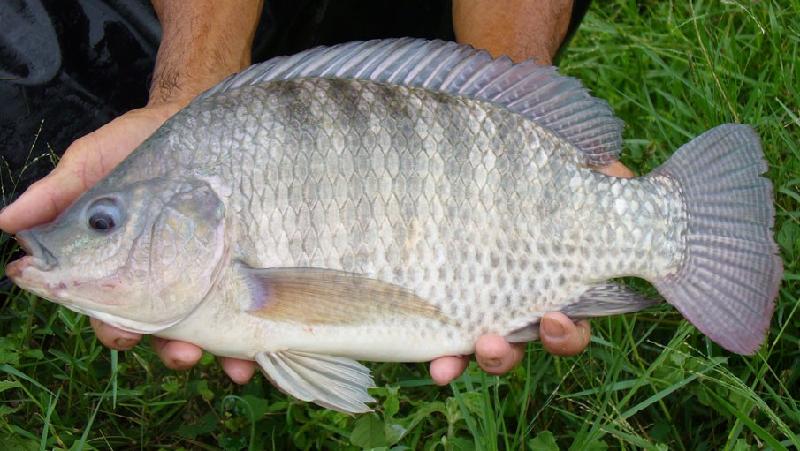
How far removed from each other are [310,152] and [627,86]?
2.05 metres

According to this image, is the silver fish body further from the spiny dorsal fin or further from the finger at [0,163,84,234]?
the finger at [0,163,84,234]

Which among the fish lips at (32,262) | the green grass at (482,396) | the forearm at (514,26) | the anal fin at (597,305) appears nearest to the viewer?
the fish lips at (32,262)

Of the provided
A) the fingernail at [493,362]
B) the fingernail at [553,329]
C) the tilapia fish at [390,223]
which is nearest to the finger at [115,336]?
the tilapia fish at [390,223]

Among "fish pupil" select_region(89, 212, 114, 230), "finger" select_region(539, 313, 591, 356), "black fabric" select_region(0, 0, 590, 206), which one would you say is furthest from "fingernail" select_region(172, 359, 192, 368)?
"black fabric" select_region(0, 0, 590, 206)

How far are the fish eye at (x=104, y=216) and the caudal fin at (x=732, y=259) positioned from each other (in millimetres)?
1224

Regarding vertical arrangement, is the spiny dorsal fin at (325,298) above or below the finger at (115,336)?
above

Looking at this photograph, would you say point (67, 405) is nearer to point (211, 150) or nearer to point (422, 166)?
point (211, 150)

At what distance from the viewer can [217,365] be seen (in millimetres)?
2994

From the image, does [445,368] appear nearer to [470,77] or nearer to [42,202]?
[470,77]

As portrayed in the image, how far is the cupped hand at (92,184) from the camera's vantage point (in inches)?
92.9

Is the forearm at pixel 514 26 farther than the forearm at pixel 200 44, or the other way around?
the forearm at pixel 514 26

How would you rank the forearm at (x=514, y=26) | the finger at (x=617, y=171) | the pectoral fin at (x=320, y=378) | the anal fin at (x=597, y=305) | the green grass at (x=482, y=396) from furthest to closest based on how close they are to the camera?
the forearm at (x=514, y=26)
the finger at (x=617, y=171)
the green grass at (x=482, y=396)
the anal fin at (x=597, y=305)
the pectoral fin at (x=320, y=378)

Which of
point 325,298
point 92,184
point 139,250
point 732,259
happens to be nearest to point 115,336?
point 139,250

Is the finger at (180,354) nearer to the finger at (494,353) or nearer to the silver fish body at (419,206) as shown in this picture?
the silver fish body at (419,206)
